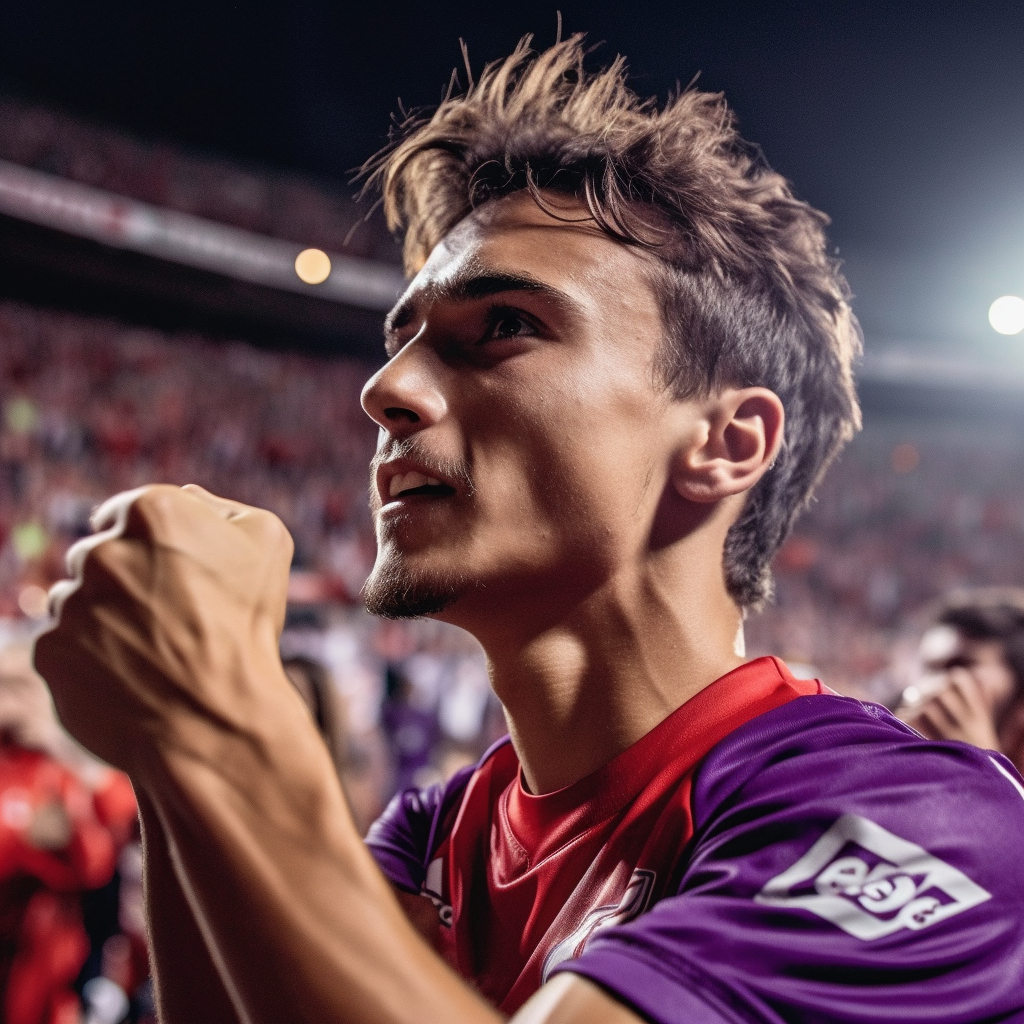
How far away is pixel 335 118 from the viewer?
10.8 m

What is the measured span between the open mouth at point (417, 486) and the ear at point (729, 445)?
366 mm

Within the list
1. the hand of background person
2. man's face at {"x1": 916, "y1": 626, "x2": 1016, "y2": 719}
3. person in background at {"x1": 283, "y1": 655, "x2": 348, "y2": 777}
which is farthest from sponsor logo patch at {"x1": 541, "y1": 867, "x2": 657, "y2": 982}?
person in background at {"x1": 283, "y1": 655, "x2": 348, "y2": 777}

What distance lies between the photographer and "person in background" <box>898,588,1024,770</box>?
2.42m

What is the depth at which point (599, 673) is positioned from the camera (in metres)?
1.35

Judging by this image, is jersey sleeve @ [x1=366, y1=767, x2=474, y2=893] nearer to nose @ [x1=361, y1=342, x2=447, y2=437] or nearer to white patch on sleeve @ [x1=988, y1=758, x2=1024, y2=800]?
nose @ [x1=361, y1=342, x2=447, y2=437]

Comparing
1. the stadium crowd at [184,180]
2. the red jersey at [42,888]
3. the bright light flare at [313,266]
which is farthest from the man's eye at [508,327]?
the bright light flare at [313,266]

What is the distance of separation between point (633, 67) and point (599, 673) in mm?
7535

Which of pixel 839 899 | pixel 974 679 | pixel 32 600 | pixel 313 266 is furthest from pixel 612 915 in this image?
pixel 313 266

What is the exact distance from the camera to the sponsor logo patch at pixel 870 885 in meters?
0.87

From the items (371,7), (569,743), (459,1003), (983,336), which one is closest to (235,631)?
(459,1003)

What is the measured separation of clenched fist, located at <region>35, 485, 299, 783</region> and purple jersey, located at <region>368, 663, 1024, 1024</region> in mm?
389

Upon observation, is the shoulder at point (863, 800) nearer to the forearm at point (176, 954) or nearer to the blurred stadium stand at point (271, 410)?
the forearm at point (176, 954)

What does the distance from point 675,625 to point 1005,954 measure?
0.60 meters

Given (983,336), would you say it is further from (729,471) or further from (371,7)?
(729,471)
